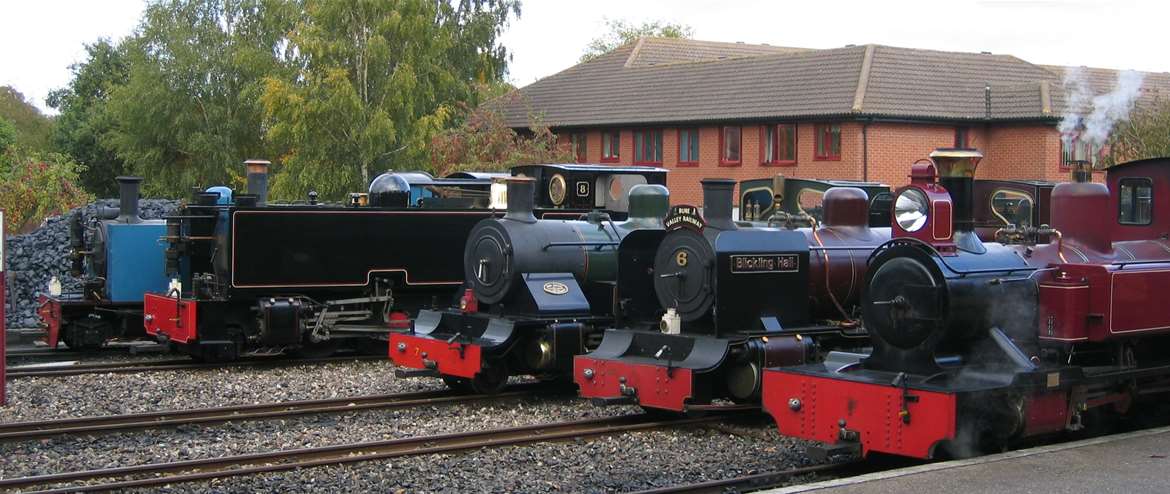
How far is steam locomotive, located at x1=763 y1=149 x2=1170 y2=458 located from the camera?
8.23 metres

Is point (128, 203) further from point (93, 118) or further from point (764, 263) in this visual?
point (93, 118)

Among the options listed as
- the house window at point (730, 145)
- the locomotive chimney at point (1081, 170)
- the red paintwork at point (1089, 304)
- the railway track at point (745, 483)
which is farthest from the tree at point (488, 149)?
the railway track at point (745, 483)

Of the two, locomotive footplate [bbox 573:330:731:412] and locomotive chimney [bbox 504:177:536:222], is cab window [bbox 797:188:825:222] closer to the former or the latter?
locomotive chimney [bbox 504:177:536:222]

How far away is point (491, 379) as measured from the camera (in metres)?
12.3

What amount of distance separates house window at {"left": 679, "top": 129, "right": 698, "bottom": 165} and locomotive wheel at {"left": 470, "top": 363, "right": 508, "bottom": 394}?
72.5 feet

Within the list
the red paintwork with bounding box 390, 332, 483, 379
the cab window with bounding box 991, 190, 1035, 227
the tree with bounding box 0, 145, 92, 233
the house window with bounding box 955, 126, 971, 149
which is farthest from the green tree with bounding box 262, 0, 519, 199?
the red paintwork with bounding box 390, 332, 483, 379

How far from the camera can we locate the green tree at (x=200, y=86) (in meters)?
41.2

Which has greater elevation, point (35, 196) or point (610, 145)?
point (610, 145)

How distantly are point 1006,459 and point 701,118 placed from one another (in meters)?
25.4

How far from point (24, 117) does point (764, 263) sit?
65.7 meters

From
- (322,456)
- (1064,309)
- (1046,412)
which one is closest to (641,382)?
(322,456)

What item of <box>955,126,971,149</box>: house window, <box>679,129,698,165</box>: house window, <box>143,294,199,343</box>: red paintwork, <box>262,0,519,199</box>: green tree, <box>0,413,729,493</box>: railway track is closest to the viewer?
<box>0,413,729,493</box>: railway track

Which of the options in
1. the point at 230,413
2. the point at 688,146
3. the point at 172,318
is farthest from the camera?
the point at 688,146

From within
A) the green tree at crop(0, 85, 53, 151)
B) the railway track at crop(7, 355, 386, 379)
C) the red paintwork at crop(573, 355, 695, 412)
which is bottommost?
the railway track at crop(7, 355, 386, 379)
